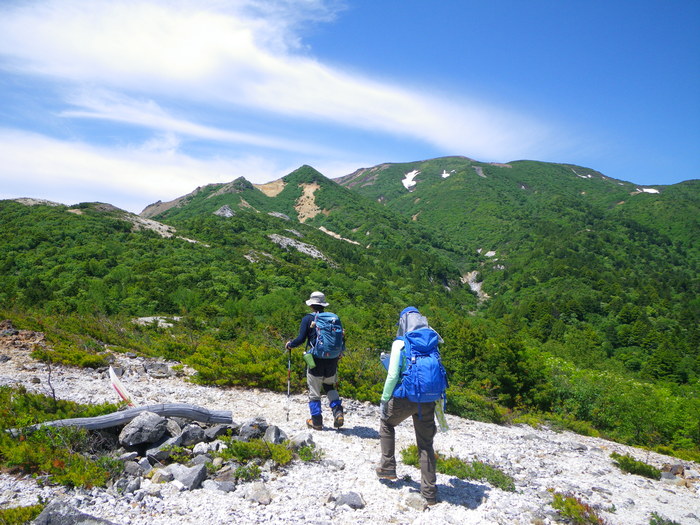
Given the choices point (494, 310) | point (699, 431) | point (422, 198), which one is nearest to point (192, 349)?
point (699, 431)

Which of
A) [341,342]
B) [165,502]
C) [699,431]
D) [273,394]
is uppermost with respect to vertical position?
[341,342]

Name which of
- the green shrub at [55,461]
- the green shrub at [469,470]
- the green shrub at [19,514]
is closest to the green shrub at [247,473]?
the green shrub at [55,461]

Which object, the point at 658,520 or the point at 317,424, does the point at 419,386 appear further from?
the point at 658,520

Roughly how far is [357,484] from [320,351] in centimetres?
198

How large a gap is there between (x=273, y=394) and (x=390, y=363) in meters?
4.59

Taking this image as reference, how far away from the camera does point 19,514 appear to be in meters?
3.26

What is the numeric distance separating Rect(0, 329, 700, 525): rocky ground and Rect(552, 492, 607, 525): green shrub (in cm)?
13

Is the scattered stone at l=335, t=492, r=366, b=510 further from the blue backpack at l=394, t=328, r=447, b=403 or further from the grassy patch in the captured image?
the grassy patch

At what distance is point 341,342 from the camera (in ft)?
20.8

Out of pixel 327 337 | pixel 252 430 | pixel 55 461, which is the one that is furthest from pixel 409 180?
pixel 55 461

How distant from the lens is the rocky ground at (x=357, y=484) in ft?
12.8

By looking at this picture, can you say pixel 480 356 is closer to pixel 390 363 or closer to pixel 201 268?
pixel 390 363

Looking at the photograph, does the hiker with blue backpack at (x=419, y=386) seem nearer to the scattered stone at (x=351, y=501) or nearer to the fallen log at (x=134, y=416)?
the scattered stone at (x=351, y=501)

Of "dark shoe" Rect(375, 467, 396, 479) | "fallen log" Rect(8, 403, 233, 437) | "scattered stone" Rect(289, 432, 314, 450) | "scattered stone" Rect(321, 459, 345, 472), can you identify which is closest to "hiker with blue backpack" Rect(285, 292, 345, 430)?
"scattered stone" Rect(289, 432, 314, 450)
